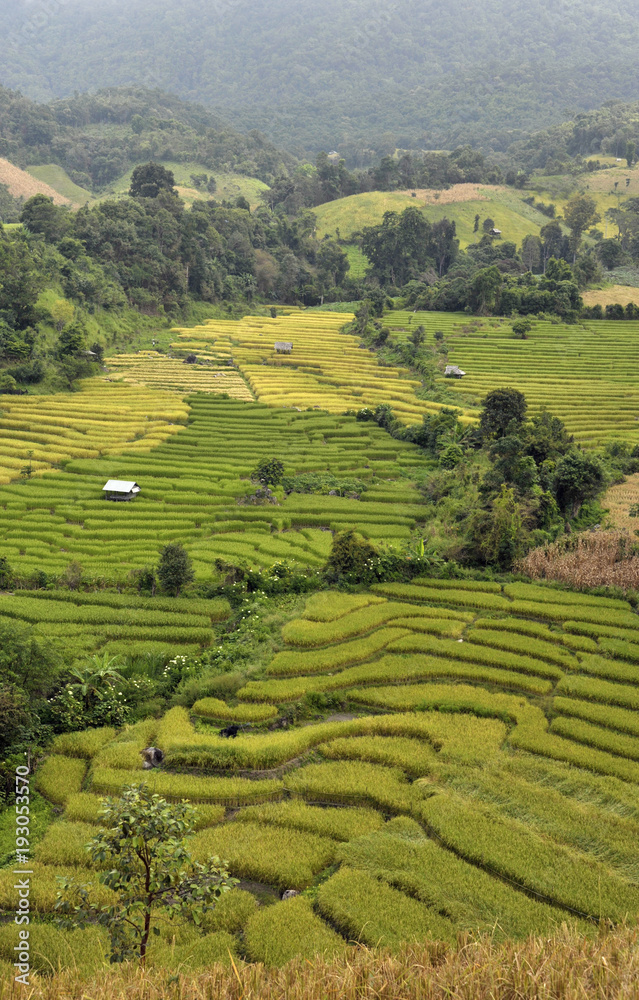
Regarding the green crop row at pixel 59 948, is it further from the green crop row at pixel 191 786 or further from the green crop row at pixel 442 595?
the green crop row at pixel 442 595

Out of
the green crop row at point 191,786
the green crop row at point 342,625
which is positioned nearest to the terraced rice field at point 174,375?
the green crop row at point 342,625

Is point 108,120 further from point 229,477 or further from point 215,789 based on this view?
point 215,789

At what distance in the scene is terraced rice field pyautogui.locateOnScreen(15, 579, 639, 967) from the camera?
11.3m

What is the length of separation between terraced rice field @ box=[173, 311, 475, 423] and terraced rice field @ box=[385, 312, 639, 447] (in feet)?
13.5

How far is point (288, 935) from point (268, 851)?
2.06 metres

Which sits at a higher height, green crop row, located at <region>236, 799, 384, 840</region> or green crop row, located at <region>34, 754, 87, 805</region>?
green crop row, located at <region>236, 799, 384, 840</region>

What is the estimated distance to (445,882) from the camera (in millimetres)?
11844

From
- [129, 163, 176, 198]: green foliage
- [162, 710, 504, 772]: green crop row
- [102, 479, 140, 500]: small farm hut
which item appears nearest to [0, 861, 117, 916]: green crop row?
[162, 710, 504, 772]: green crop row

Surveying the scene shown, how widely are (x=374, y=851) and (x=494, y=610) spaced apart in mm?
12123

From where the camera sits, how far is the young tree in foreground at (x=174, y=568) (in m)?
24.1

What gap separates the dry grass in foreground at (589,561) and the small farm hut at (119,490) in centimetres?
1674

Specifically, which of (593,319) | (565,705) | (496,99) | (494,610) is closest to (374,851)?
(565,705)

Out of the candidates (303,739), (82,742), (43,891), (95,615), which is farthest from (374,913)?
(95,615)

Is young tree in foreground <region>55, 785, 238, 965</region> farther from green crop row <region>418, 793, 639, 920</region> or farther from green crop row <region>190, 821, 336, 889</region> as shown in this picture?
green crop row <region>418, 793, 639, 920</region>
